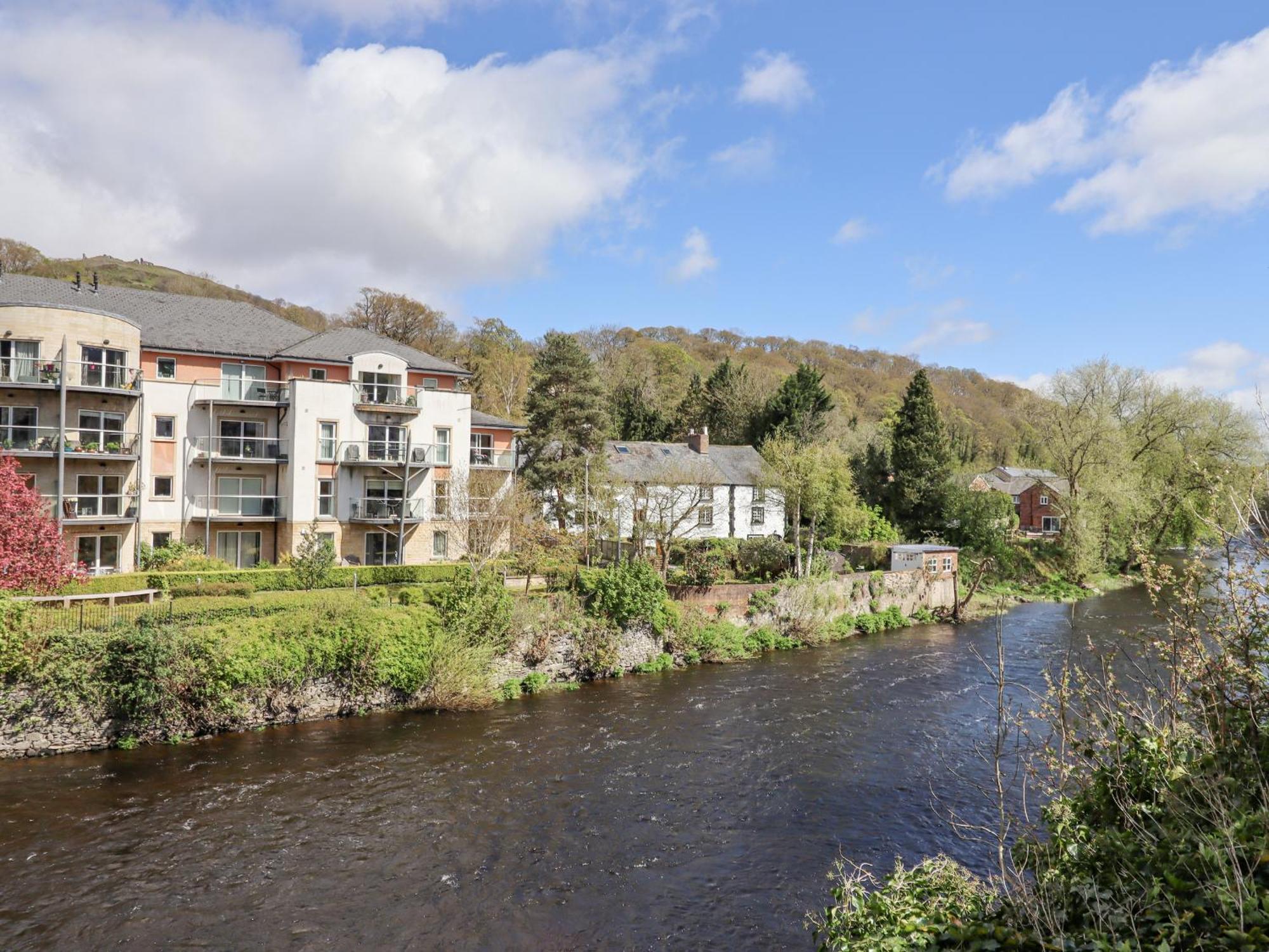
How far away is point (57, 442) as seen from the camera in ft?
91.1

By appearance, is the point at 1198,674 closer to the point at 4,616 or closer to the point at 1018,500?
the point at 4,616

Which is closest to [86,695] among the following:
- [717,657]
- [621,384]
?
[717,657]

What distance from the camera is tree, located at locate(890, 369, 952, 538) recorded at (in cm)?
4772

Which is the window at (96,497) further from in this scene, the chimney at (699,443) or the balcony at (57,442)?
the chimney at (699,443)

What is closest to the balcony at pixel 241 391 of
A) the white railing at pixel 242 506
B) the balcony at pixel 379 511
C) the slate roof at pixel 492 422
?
the white railing at pixel 242 506

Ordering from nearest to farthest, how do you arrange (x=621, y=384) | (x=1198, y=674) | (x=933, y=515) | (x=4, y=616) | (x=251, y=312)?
(x=1198, y=674), (x=4, y=616), (x=251, y=312), (x=933, y=515), (x=621, y=384)

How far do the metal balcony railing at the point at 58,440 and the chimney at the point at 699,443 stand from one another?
30.5 metres

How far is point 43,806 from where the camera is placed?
1501cm

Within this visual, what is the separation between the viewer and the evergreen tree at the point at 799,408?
5256cm

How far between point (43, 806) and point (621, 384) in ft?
173

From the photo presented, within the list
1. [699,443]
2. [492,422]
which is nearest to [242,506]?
[492,422]

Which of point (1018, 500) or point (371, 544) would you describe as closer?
point (371, 544)

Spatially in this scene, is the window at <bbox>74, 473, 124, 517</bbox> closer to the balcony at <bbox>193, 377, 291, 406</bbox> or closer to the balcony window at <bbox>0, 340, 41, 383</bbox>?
the balcony window at <bbox>0, 340, 41, 383</bbox>

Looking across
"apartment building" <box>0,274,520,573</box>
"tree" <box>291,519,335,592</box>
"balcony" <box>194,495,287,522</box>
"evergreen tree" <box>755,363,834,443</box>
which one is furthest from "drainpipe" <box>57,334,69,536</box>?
"evergreen tree" <box>755,363,834,443</box>
